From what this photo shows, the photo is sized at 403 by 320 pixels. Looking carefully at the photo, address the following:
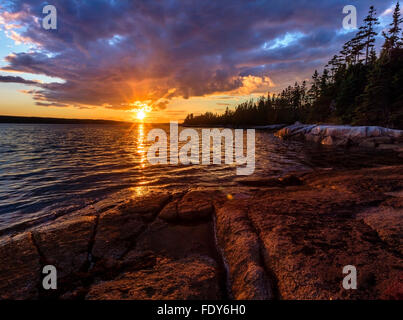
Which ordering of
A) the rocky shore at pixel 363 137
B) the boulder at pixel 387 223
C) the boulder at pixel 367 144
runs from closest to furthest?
→ the boulder at pixel 387 223 < the rocky shore at pixel 363 137 < the boulder at pixel 367 144

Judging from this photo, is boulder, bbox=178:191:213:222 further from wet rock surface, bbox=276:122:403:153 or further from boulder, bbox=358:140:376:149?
boulder, bbox=358:140:376:149

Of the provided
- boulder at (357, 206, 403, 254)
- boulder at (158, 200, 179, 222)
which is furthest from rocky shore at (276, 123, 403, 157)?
boulder at (158, 200, 179, 222)

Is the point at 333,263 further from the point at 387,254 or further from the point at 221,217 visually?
the point at 221,217

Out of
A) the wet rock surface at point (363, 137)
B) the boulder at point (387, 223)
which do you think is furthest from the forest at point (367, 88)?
the boulder at point (387, 223)

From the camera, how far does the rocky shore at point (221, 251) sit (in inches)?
91.3

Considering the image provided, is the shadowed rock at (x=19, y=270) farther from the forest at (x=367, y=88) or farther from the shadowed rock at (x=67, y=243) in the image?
the forest at (x=367, y=88)

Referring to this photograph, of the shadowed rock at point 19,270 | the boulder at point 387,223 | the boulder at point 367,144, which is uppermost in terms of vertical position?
the boulder at point 367,144

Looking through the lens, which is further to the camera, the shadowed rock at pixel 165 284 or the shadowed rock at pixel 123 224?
the shadowed rock at pixel 123 224

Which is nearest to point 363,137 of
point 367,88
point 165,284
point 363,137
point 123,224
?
point 363,137

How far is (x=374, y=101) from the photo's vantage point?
1268 inches

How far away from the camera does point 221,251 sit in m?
3.36

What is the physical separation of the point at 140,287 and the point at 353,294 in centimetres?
256

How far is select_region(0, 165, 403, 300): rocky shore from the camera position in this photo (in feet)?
7.61

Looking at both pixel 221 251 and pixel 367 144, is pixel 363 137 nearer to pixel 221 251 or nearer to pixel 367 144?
pixel 367 144
